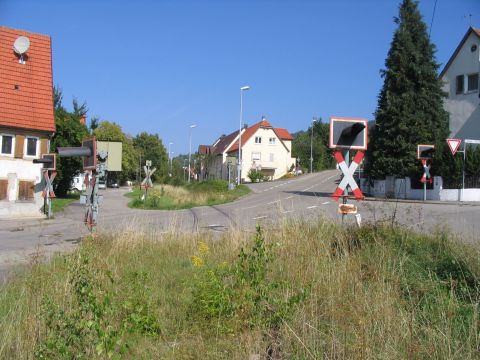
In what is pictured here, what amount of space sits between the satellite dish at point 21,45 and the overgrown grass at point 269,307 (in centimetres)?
3046

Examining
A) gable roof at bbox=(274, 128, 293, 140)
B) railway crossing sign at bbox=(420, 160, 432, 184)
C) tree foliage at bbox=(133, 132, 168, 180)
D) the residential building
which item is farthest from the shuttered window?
tree foliage at bbox=(133, 132, 168, 180)

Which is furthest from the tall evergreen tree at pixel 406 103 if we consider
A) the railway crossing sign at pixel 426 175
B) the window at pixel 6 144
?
the window at pixel 6 144

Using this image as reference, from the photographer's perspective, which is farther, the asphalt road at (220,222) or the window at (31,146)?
the window at (31,146)

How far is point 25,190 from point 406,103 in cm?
2739

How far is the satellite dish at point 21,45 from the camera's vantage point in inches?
1283

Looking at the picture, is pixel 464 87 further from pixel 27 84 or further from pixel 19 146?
pixel 19 146

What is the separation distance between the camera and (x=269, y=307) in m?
4.34

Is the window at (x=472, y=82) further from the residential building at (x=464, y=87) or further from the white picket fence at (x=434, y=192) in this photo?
the white picket fence at (x=434, y=192)

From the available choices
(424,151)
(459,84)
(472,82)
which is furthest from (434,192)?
(459,84)

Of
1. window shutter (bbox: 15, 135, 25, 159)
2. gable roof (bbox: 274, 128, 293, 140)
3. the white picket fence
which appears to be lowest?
the white picket fence

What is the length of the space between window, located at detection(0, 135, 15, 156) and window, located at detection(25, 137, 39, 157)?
0.91 m

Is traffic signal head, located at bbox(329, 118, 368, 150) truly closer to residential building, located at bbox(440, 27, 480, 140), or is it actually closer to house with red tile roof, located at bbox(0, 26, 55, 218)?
house with red tile roof, located at bbox(0, 26, 55, 218)

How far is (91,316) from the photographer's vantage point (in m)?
3.64

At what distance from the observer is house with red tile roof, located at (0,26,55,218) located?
29203 mm
